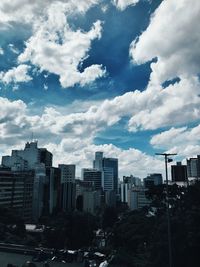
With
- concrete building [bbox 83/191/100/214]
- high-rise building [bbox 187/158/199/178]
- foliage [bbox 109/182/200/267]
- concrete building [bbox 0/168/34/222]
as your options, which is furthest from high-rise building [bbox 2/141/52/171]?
foliage [bbox 109/182/200/267]

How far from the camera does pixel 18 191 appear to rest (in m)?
95.1

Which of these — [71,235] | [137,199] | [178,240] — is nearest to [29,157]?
[137,199]

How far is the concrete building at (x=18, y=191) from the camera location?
294 feet

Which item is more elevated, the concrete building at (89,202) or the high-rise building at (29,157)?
the high-rise building at (29,157)

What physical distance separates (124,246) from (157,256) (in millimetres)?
16507

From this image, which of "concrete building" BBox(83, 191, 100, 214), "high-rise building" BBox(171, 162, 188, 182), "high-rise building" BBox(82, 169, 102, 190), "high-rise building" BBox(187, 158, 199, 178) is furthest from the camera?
"high-rise building" BBox(82, 169, 102, 190)

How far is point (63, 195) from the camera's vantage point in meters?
119

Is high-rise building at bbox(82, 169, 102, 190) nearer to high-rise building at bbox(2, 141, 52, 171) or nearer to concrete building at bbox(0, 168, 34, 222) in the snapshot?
high-rise building at bbox(2, 141, 52, 171)

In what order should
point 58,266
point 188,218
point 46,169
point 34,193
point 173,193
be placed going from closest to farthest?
point 188,218 → point 58,266 → point 173,193 → point 34,193 → point 46,169

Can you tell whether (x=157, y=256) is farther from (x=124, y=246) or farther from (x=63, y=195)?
(x=63, y=195)

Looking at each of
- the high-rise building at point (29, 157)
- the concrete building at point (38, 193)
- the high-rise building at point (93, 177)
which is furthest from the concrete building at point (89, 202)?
the high-rise building at point (93, 177)

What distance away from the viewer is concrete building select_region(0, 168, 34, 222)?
89.6 m

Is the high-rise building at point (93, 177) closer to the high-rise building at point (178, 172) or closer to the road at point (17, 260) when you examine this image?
the high-rise building at point (178, 172)

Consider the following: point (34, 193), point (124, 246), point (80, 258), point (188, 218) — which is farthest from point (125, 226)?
point (34, 193)
